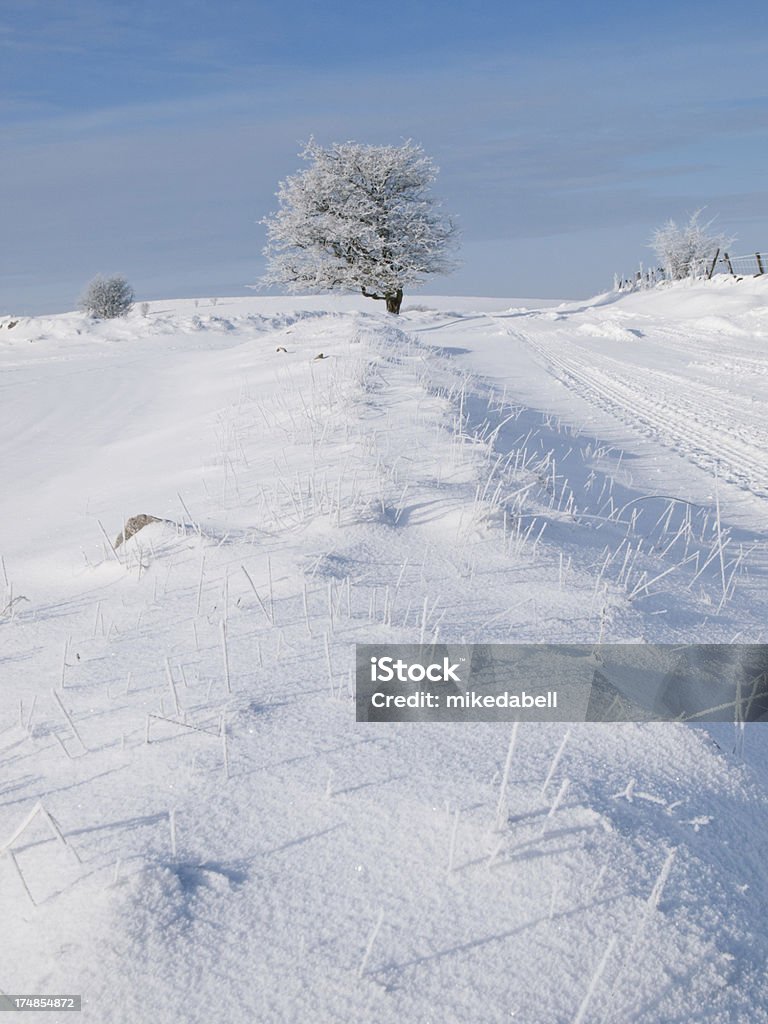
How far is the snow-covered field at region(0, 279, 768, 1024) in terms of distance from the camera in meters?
1.80

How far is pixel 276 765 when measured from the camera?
2.47 meters

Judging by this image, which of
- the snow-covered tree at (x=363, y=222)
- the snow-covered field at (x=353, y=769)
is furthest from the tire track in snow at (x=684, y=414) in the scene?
the snow-covered tree at (x=363, y=222)

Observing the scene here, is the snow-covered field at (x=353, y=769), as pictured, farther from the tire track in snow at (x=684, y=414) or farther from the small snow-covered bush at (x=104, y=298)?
the small snow-covered bush at (x=104, y=298)

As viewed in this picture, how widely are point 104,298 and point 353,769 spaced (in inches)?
1604

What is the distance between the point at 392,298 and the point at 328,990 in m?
35.6

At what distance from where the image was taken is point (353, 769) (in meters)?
2.44

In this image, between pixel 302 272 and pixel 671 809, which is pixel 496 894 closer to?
pixel 671 809

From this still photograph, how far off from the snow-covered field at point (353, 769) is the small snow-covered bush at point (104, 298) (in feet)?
116

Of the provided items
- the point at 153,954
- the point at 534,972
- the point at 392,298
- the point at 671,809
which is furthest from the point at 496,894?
the point at 392,298

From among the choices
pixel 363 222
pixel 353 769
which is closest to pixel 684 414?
pixel 353 769

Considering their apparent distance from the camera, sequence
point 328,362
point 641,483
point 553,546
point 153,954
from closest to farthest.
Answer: point 153,954
point 553,546
point 641,483
point 328,362

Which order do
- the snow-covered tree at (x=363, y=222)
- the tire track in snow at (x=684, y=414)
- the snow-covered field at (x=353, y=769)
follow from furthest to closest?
the snow-covered tree at (x=363, y=222), the tire track in snow at (x=684, y=414), the snow-covered field at (x=353, y=769)

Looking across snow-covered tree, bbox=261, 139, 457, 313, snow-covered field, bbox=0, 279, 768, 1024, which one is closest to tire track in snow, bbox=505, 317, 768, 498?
snow-covered field, bbox=0, 279, 768, 1024

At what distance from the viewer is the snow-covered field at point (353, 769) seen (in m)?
1.80
